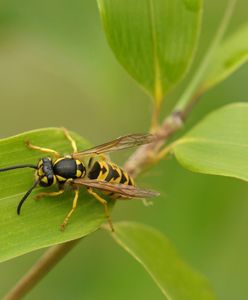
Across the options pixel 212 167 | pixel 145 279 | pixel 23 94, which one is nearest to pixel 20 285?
pixel 212 167

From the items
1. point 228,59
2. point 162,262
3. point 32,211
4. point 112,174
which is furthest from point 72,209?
point 228,59

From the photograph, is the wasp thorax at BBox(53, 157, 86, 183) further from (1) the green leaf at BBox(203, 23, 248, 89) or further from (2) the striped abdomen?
(1) the green leaf at BBox(203, 23, 248, 89)

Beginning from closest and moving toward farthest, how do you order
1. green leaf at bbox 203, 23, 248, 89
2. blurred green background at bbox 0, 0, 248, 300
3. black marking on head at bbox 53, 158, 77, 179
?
black marking on head at bbox 53, 158, 77, 179, green leaf at bbox 203, 23, 248, 89, blurred green background at bbox 0, 0, 248, 300

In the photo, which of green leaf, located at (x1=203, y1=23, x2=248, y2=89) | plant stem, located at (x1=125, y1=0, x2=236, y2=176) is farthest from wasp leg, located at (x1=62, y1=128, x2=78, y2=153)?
green leaf, located at (x1=203, y1=23, x2=248, y2=89)

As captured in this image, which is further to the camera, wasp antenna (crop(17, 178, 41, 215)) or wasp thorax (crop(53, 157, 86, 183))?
wasp thorax (crop(53, 157, 86, 183))

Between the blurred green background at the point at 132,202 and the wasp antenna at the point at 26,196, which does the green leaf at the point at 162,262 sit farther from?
the blurred green background at the point at 132,202

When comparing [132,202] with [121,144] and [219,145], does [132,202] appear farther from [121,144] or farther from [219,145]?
[219,145]
